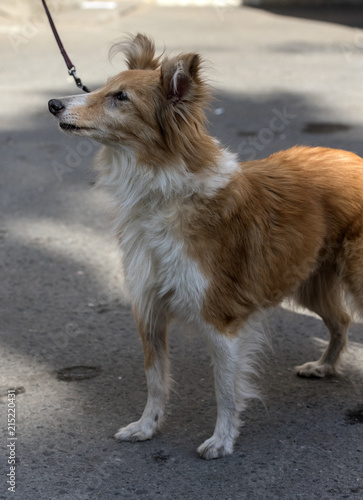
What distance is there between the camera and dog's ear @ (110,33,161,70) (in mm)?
3650

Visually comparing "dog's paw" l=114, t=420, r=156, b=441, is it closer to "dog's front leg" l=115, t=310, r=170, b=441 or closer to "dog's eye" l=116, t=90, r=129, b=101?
"dog's front leg" l=115, t=310, r=170, b=441

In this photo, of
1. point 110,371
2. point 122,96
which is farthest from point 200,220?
point 110,371

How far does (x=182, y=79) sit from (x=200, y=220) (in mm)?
642

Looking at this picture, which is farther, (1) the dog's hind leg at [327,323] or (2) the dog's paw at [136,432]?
Answer: (1) the dog's hind leg at [327,323]

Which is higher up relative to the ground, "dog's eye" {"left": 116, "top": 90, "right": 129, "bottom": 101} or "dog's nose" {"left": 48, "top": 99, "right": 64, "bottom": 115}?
"dog's eye" {"left": 116, "top": 90, "right": 129, "bottom": 101}

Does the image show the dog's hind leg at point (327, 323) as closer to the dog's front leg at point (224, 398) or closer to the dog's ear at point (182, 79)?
the dog's front leg at point (224, 398)

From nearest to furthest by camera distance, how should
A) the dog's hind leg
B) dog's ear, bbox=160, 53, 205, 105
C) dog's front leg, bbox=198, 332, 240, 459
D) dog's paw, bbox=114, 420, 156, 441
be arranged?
dog's ear, bbox=160, 53, 205, 105, dog's front leg, bbox=198, 332, 240, 459, dog's paw, bbox=114, 420, 156, 441, the dog's hind leg

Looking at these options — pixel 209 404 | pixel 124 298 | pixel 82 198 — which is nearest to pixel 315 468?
pixel 209 404

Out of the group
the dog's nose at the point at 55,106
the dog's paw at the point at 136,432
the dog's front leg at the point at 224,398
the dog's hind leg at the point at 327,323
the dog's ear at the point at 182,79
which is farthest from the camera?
the dog's hind leg at the point at 327,323

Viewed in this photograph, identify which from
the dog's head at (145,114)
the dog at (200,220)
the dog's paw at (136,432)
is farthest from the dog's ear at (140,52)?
the dog's paw at (136,432)

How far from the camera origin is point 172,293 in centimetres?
342

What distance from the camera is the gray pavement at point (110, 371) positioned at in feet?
10.7

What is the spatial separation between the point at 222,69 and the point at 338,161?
780 centimetres

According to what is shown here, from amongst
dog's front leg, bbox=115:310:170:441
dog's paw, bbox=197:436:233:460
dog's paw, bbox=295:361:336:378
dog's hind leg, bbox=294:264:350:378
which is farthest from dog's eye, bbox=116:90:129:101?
dog's paw, bbox=295:361:336:378
